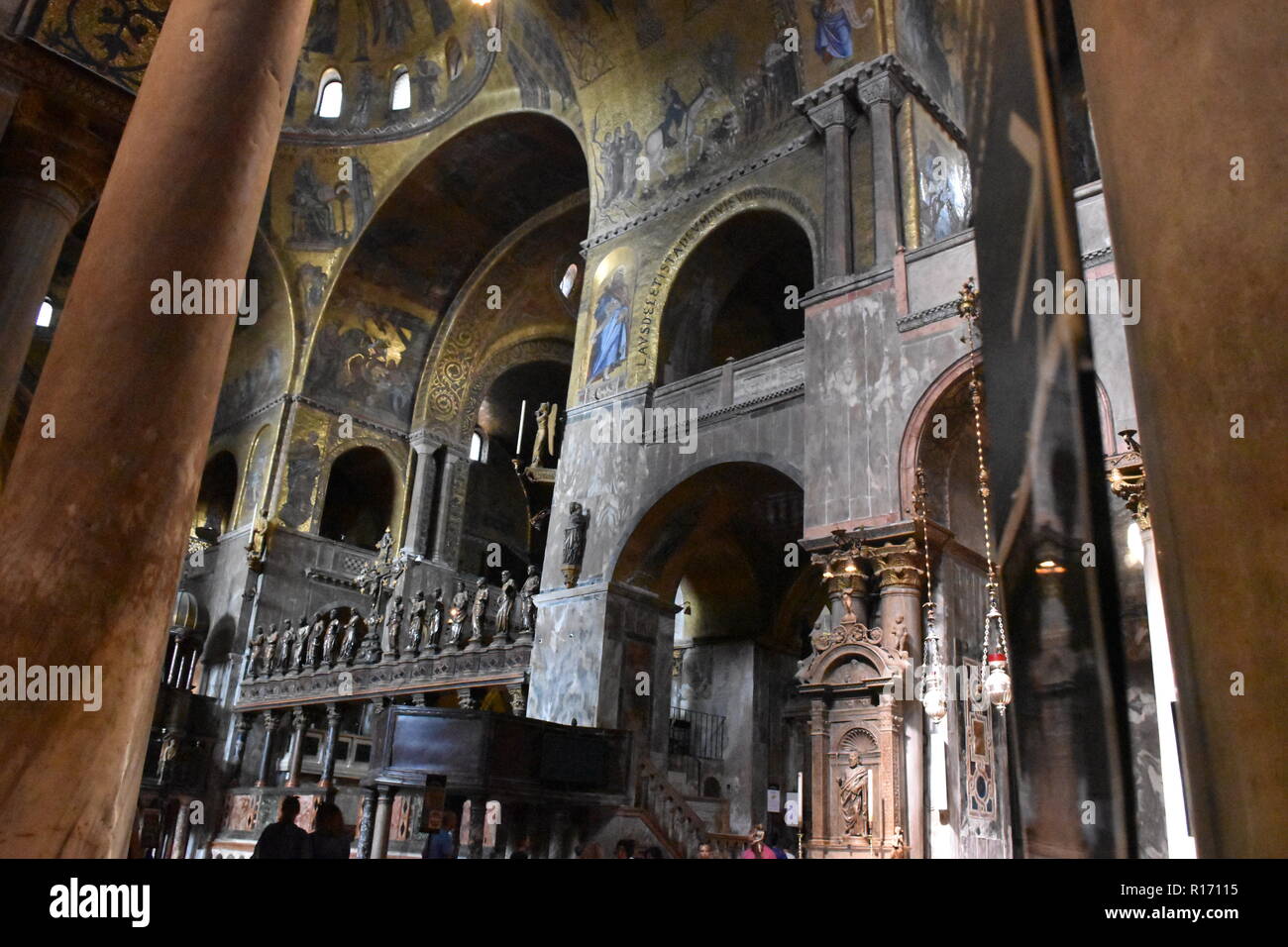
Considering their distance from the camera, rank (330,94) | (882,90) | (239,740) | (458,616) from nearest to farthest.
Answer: (882,90), (458,616), (239,740), (330,94)

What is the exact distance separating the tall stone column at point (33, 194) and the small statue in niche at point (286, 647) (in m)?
12.3

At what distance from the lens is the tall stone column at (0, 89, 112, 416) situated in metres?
6.03

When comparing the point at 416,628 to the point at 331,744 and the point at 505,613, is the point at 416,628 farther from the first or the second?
the point at 331,744

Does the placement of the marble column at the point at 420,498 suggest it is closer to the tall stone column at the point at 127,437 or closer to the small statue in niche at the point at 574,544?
the small statue in niche at the point at 574,544

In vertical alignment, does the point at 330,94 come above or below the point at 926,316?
above

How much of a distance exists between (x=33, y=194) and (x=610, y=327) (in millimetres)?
8818

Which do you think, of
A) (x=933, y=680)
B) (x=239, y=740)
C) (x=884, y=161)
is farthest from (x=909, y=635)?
(x=239, y=740)

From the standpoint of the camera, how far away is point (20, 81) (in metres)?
5.88

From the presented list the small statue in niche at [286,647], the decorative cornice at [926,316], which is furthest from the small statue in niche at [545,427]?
the decorative cornice at [926,316]

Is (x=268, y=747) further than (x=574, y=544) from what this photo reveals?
Yes

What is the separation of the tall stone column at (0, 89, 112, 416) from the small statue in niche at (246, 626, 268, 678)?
42.3 ft

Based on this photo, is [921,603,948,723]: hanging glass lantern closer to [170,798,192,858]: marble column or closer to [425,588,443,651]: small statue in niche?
[425,588,443,651]: small statue in niche

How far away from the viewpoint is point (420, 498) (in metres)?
20.4

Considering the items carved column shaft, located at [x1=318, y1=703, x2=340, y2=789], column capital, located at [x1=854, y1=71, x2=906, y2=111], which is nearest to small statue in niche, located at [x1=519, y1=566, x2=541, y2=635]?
carved column shaft, located at [x1=318, y1=703, x2=340, y2=789]
